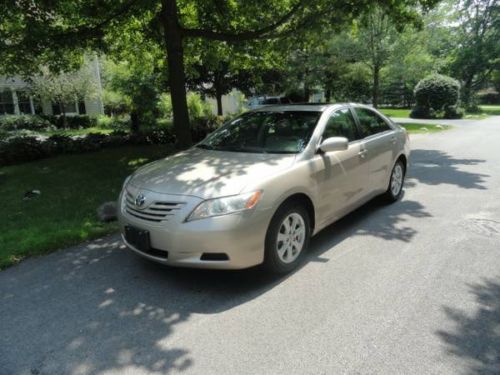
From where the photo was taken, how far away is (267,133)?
15.8ft

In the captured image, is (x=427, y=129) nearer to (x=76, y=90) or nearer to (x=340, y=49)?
(x=340, y=49)

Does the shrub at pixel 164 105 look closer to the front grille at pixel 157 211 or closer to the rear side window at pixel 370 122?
the rear side window at pixel 370 122

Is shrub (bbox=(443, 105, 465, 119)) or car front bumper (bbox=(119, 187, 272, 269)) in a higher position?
shrub (bbox=(443, 105, 465, 119))

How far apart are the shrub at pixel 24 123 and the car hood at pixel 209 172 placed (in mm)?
19914

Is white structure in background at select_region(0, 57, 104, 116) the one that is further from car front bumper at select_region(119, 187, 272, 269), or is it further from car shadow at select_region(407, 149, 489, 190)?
car front bumper at select_region(119, 187, 272, 269)

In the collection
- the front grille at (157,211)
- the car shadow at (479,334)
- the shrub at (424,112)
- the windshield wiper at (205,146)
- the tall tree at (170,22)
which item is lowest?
the car shadow at (479,334)

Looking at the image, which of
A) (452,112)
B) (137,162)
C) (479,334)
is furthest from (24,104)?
(479,334)

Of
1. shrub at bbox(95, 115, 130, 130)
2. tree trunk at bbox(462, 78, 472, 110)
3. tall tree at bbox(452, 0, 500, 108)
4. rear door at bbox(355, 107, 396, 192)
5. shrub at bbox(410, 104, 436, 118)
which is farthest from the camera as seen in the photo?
tall tree at bbox(452, 0, 500, 108)

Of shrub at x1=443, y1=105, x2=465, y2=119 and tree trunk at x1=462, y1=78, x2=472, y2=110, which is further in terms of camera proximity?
tree trunk at x1=462, y1=78, x2=472, y2=110

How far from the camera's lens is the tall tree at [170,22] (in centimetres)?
862

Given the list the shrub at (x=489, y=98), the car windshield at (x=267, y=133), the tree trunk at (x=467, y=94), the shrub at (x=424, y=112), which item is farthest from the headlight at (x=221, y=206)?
the shrub at (x=489, y=98)

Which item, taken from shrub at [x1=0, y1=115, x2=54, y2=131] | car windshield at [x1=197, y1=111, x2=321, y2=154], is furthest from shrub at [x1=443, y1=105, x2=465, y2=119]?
shrub at [x1=0, y1=115, x2=54, y2=131]

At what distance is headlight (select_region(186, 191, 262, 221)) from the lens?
347cm

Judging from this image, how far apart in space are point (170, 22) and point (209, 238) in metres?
6.77
